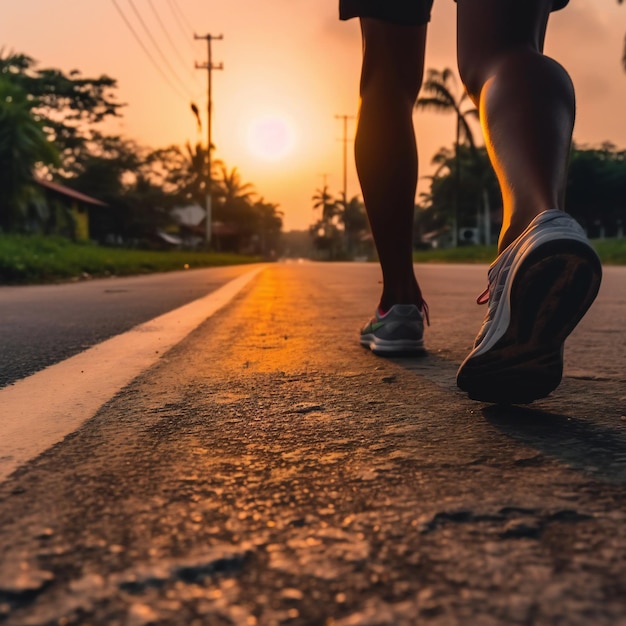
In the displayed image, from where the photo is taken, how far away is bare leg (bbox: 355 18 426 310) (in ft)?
7.09

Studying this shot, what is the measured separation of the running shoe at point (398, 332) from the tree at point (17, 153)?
20909 millimetres

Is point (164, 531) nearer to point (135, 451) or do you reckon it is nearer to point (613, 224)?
point (135, 451)

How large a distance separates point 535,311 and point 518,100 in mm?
476

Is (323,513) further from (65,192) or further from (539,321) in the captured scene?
(65,192)

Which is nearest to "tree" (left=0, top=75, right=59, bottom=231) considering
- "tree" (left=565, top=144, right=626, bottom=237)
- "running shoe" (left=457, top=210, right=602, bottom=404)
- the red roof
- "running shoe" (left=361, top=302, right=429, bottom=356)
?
the red roof

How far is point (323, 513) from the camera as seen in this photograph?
0.76m

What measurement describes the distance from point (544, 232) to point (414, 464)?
0.47 m

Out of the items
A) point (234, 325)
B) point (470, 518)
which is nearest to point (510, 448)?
point (470, 518)

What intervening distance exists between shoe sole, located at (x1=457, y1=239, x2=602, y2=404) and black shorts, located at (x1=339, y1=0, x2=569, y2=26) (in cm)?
117

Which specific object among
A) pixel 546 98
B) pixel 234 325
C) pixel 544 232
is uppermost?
pixel 546 98

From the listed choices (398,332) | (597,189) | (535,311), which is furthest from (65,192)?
(535,311)

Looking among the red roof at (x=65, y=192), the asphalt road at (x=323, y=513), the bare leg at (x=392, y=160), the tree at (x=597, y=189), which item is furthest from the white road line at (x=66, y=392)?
the tree at (x=597, y=189)

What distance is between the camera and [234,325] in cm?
315

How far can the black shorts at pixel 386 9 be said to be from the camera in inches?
79.4
